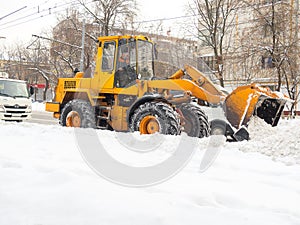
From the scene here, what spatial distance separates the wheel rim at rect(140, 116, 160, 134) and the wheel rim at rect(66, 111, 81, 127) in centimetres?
Result: 271

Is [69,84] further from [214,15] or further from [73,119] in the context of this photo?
[214,15]

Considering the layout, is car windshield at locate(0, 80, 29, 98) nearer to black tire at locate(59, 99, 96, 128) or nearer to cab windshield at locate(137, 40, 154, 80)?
black tire at locate(59, 99, 96, 128)

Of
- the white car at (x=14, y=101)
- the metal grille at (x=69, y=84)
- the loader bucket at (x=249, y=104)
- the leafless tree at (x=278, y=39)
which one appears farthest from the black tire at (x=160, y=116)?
the leafless tree at (x=278, y=39)

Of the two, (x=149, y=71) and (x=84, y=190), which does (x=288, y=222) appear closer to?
(x=84, y=190)

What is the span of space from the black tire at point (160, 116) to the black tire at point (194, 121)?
1.66 ft

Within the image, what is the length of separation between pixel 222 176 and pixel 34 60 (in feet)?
138


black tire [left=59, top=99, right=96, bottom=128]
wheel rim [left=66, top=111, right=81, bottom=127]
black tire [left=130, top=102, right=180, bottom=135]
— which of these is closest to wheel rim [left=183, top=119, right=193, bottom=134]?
black tire [left=130, top=102, right=180, bottom=135]

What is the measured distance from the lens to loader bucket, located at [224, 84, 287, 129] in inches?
290

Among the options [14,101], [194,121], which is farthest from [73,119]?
[14,101]

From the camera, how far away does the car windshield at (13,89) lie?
13.0 m

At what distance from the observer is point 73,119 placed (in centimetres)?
963

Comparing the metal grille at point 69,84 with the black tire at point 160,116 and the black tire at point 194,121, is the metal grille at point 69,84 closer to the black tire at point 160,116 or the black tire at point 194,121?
the black tire at point 160,116

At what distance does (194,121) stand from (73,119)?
4.03 m

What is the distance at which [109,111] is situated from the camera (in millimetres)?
8836
